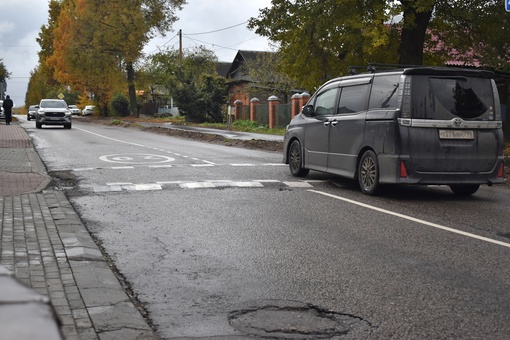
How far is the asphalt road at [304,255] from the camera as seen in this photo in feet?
14.4

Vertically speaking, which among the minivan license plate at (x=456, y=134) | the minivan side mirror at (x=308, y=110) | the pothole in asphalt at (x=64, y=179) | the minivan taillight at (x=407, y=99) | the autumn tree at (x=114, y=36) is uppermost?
the autumn tree at (x=114, y=36)

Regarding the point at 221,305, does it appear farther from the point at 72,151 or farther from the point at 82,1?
the point at 82,1

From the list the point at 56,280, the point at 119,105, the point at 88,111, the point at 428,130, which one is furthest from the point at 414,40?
the point at 88,111

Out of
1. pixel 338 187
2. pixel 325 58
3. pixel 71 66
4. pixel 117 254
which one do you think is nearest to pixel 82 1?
pixel 71 66

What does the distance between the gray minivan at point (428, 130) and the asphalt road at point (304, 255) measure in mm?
451

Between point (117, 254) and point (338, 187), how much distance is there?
237 inches

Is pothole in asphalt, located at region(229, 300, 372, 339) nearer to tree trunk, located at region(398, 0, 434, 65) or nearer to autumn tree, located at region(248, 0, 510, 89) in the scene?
autumn tree, located at region(248, 0, 510, 89)

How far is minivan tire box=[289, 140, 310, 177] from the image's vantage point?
13086mm

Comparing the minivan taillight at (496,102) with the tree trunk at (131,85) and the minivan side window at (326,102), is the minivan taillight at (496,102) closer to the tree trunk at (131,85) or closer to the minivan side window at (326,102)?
the minivan side window at (326,102)

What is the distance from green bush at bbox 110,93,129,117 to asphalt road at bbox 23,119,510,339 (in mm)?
57091

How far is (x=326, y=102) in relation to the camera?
12289mm

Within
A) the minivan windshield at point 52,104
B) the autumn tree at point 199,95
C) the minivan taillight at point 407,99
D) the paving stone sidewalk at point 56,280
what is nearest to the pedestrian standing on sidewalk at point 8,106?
the minivan windshield at point 52,104

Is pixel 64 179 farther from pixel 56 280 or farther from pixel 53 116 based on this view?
pixel 53 116

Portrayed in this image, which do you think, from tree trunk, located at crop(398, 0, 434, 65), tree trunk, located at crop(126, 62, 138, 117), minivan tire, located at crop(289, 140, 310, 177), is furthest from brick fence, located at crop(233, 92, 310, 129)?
minivan tire, located at crop(289, 140, 310, 177)
